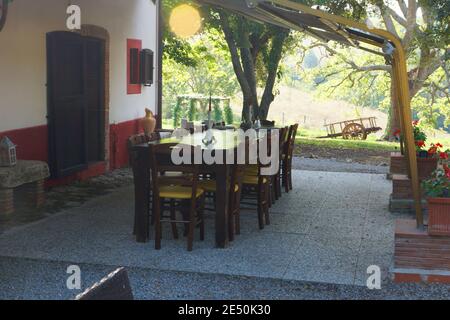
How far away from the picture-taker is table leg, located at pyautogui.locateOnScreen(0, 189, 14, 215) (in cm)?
638

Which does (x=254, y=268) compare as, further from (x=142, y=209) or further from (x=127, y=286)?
(x=127, y=286)

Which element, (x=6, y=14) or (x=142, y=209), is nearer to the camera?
(x=142, y=209)

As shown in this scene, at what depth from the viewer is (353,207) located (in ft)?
24.3

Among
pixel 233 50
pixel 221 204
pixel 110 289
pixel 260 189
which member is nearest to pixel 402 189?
pixel 260 189

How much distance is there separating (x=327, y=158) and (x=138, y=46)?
4.50 metres

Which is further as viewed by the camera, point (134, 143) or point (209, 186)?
point (209, 186)

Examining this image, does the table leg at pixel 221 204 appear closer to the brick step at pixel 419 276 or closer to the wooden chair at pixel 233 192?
the wooden chair at pixel 233 192

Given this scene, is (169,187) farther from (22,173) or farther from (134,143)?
(22,173)

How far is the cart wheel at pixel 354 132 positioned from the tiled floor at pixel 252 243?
640 inches

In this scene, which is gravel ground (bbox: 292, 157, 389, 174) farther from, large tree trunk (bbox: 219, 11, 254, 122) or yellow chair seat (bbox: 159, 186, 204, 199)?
yellow chair seat (bbox: 159, 186, 204, 199)

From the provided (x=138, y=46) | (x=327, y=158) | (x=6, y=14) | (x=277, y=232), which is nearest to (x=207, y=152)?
(x=277, y=232)

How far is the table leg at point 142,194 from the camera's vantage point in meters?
5.52

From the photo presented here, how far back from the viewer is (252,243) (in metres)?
5.66

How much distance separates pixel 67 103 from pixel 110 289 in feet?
21.7
